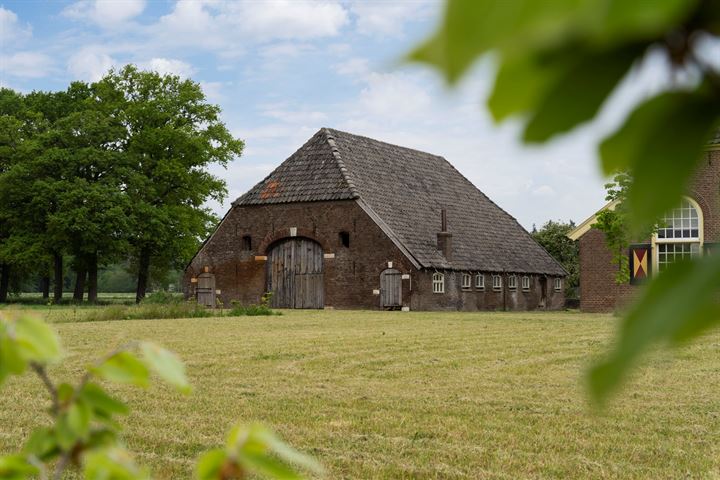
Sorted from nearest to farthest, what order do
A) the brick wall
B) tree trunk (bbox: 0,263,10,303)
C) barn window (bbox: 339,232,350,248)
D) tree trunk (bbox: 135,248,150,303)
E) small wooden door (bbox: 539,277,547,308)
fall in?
the brick wall
barn window (bbox: 339,232,350,248)
small wooden door (bbox: 539,277,547,308)
tree trunk (bbox: 135,248,150,303)
tree trunk (bbox: 0,263,10,303)

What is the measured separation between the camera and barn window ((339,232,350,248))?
3356 centimetres

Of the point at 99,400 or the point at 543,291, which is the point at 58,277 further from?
the point at 99,400

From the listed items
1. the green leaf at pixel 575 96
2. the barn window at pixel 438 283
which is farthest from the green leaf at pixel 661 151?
the barn window at pixel 438 283

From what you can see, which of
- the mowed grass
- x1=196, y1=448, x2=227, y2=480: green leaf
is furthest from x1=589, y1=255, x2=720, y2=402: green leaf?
x1=196, y1=448, x2=227, y2=480: green leaf

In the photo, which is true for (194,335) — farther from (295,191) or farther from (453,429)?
(295,191)

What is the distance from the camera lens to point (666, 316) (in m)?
0.49

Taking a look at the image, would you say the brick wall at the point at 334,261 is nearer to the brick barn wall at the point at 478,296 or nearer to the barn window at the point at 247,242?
the brick barn wall at the point at 478,296

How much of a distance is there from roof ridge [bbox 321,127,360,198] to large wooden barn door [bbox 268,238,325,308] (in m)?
2.49

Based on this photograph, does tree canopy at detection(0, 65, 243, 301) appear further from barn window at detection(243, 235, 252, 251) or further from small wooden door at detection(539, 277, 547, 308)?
small wooden door at detection(539, 277, 547, 308)

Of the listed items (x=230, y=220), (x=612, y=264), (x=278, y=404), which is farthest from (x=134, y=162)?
(x=278, y=404)

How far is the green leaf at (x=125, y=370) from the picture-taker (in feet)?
3.79

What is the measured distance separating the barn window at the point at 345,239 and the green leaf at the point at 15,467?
106 ft

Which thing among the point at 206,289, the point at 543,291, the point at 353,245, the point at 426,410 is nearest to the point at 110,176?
the point at 206,289

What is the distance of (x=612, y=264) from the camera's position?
30.5 meters
